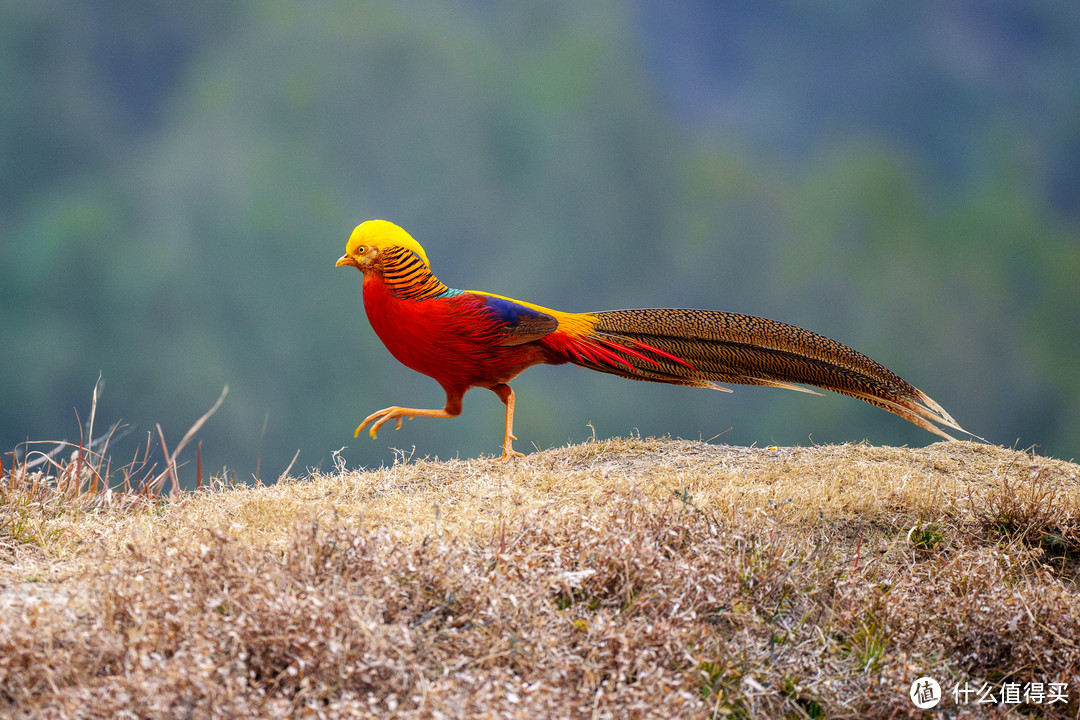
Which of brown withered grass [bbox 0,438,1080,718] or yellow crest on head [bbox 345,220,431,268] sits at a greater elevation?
yellow crest on head [bbox 345,220,431,268]

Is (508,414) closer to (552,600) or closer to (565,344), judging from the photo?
(565,344)

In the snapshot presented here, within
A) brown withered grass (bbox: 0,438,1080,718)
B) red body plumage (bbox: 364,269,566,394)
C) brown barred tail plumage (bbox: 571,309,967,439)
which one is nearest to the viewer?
brown withered grass (bbox: 0,438,1080,718)

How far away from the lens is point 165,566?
280 centimetres

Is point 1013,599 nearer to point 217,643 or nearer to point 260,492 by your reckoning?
point 217,643

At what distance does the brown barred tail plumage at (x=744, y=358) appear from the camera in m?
4.50

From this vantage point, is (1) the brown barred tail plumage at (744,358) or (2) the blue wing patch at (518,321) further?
(2) the blue wing patch at (518,321)

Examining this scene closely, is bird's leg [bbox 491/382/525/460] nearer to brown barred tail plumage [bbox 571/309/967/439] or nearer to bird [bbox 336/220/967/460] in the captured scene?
bird [bbox 336/220/967/460]

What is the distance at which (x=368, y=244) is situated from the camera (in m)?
4.57

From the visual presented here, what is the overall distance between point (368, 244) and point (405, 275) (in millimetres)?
250

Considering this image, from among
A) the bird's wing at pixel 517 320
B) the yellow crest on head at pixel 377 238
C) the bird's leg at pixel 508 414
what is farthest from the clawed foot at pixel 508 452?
the yellow crest on head at pixel 377 238

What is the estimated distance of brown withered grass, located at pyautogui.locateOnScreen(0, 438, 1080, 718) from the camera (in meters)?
2.35

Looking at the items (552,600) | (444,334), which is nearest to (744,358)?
(444,334)

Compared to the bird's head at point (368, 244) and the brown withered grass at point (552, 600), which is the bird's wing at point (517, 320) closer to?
the bird's head at point (368, 244)

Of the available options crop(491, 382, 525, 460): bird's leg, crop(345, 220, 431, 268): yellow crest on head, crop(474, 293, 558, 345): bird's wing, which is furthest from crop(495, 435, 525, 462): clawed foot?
crop(345, 220, 431, 268): yellow crest on head
